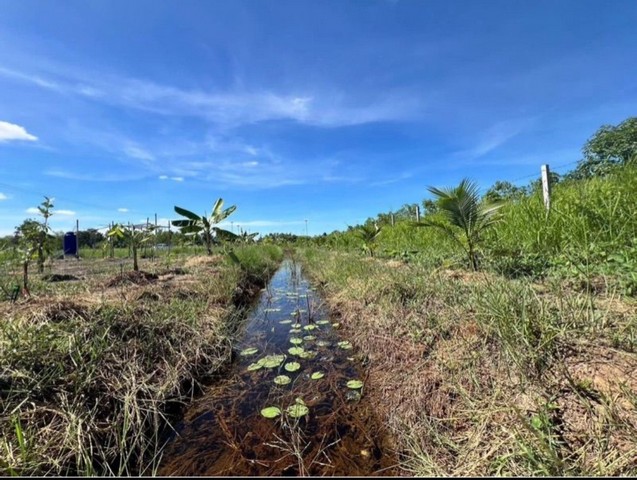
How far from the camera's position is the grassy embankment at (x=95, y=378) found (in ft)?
6.23

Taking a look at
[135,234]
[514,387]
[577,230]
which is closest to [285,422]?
[514,387]

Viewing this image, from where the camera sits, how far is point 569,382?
1686 mm

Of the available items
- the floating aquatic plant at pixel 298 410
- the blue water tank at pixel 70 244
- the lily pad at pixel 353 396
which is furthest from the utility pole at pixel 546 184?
the blue water tank at pixel 70 244

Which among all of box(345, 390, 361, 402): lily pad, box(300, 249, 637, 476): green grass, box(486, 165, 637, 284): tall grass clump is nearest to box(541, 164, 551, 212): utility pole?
box(486, 165, 637, 284): tall grass clump

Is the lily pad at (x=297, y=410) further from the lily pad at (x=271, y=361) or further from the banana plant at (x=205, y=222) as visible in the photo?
the banana plant at (x=205, y=222)

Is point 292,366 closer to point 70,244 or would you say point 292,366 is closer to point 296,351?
point 296,351

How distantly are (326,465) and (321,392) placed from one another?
2.98 ft

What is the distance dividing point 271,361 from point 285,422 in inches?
49.1

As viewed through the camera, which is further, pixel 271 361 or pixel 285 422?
pixel 271 361

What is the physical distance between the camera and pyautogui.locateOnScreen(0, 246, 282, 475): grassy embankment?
6.23ft

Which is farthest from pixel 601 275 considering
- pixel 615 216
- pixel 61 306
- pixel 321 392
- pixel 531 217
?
pixel 61 306

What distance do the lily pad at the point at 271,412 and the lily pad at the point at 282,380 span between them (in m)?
0.48

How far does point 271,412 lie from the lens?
2.56 meters

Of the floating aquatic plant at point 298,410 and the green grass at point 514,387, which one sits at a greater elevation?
the green grass at point 514,387
